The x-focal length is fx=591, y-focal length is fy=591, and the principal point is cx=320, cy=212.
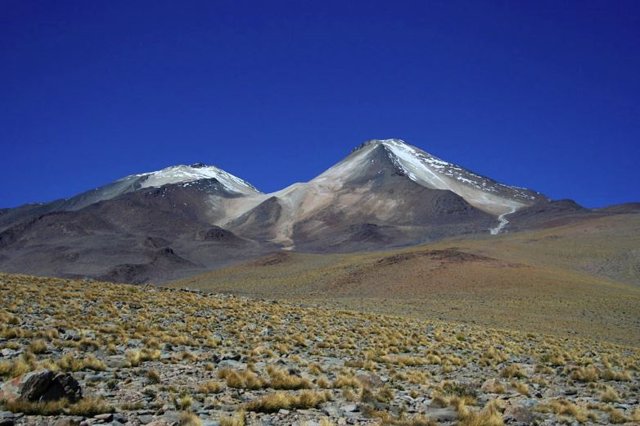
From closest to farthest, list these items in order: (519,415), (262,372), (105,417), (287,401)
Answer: (105,417), (287,401), (519,415), (262,372)

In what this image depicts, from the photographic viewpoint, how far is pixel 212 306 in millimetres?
24203

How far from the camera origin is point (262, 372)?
482 inches

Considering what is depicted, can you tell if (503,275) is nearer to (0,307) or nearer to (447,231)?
(0,307)

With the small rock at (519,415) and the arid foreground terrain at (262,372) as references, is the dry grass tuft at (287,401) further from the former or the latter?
the small rock at (519,415)

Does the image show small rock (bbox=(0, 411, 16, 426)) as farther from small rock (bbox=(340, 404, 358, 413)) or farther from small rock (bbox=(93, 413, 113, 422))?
small rock (bbox=(340, 404, 358, 413))

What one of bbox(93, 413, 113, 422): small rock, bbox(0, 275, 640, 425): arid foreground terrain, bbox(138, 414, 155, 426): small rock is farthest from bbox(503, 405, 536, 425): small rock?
bbox(93, 413, 113, 422): small rock

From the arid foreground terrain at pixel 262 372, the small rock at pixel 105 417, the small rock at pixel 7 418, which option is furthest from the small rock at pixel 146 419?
the small rock at pixel 7 418

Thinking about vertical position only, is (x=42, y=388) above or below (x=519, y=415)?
above

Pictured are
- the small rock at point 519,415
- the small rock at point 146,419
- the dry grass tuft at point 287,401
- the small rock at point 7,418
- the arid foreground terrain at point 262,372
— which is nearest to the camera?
the small rock at point 7,418

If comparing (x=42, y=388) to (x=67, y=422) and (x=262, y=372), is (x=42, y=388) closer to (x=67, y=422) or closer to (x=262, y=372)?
(x=67, y=422)

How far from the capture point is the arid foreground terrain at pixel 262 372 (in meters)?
8.77

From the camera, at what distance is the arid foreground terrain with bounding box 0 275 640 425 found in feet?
28.8

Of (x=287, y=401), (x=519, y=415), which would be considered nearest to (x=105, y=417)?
(x=287, y=401)

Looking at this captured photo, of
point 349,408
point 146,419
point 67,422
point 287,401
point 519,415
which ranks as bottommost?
point 519,415
